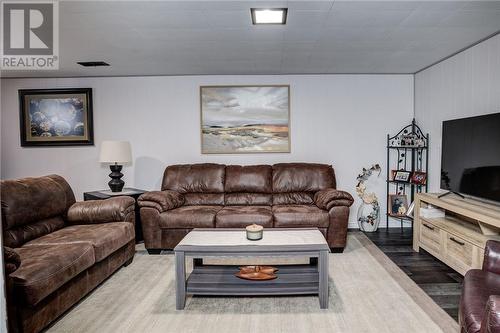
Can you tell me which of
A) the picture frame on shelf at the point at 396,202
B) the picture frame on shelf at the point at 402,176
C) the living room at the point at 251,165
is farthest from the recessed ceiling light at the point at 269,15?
the picture frame on shelf at the point at 396,202

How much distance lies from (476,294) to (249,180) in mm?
3082

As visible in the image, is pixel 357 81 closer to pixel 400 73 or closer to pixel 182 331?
pixel 400 73

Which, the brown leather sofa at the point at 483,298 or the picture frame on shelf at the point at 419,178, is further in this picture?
the picture frame on shelf at the point at 419,178

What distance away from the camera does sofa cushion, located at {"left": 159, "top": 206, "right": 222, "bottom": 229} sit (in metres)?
4.00

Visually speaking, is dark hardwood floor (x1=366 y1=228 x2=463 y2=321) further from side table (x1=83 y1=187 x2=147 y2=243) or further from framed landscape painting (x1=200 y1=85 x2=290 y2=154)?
side table (x1=83 y1=187 x2=147 y2=243)

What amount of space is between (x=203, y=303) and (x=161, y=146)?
3003mm

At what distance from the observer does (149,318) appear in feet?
8.33

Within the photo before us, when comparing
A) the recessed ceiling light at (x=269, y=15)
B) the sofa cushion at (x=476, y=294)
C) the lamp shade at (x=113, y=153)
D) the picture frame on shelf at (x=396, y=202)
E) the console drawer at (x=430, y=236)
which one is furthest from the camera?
the picture frame on shelf at (x=396, y=202)

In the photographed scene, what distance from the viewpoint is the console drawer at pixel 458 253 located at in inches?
120

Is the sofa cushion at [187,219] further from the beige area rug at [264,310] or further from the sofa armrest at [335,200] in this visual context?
the sofa armrest at [335,200]

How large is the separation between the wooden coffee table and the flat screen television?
162 centimetres

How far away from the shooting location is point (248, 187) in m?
4.64

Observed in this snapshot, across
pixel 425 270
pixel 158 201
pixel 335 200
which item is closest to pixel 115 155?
pixel 158 201

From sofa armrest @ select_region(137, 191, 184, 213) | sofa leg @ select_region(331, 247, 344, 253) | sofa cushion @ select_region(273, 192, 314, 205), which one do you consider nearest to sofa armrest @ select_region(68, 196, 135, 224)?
sofa armrest @ select_region(137, 191, 184, 213)
